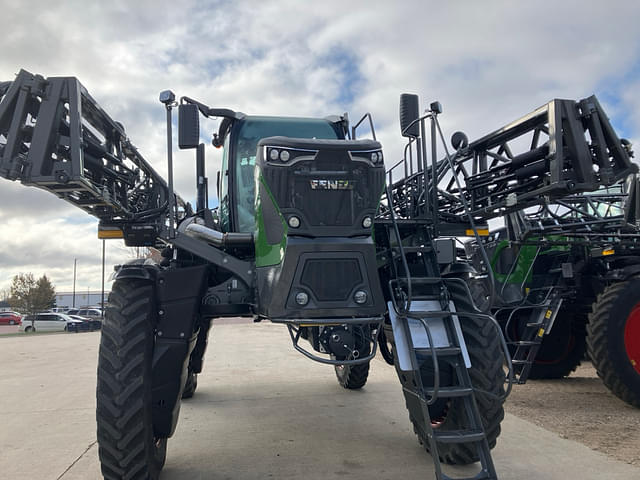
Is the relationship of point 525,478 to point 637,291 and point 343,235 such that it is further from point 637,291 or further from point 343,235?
point 637,291

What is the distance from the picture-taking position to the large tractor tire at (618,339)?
6.13 m

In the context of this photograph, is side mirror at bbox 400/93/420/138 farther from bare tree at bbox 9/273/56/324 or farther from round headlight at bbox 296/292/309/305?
bare tree at bbox 9/273/56/324

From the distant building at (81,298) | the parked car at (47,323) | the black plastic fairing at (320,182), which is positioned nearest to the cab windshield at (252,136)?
the black plastic fairing at (320,182)

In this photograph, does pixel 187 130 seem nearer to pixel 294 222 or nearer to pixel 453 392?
pixel 294 222

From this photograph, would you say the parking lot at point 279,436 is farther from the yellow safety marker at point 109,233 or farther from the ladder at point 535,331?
the yellow safety marker at point 109,233

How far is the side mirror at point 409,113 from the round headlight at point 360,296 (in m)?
1.52

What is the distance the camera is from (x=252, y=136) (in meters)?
4.93

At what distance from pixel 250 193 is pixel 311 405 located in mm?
3320

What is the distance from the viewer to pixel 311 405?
6.72 meters

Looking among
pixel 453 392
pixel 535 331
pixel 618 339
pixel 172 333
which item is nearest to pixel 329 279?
pixel 453 392

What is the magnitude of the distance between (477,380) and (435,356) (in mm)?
681

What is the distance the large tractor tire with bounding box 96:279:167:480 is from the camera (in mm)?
3459

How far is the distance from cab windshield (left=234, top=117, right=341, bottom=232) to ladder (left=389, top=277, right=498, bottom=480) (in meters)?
1.56

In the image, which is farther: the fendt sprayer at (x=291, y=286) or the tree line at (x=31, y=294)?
the tree line at (x=31, y=294)
